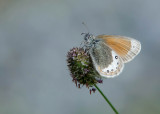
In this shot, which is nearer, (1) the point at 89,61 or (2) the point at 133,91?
(1) the point at 89,61

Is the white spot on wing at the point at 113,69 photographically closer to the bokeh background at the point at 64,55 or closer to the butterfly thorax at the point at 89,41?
the butterfly thorax at the point at 89,41

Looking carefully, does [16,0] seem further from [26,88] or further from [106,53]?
[106,53]

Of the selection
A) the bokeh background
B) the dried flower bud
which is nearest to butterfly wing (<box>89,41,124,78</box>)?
the dried flower bud

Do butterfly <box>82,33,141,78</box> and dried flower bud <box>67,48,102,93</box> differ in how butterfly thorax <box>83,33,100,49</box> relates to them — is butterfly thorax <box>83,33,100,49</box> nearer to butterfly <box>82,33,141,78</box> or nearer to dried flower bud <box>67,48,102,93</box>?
butterfly <box>82,33,141,78</box>

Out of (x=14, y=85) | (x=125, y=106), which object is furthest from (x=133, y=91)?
(x=14, y=85)

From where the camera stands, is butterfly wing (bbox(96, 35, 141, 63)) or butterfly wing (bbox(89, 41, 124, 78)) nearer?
butterfly wing (bbox(89, 41, 124, 78))

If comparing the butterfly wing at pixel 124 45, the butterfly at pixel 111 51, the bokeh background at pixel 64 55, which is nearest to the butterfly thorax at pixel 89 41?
the butterfly at pixel 111 51
